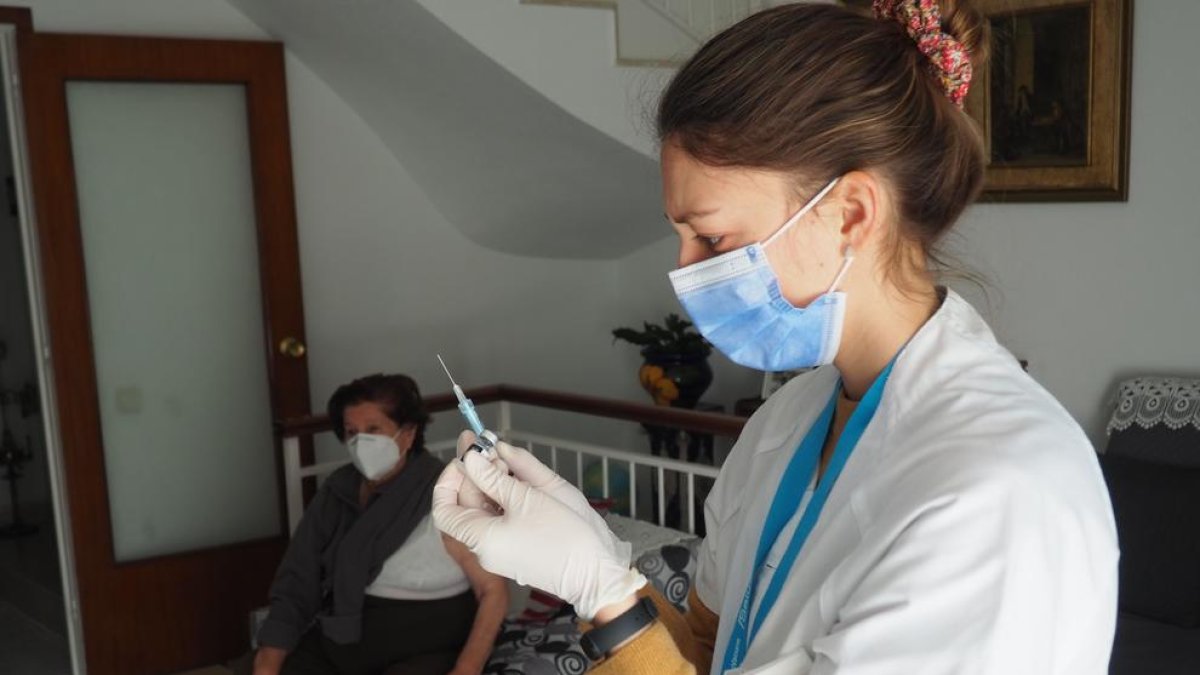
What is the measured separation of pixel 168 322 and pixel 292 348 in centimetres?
38

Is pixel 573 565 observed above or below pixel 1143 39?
below

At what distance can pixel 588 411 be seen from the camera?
2908 millimetres

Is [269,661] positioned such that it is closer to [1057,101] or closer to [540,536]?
[540,536]

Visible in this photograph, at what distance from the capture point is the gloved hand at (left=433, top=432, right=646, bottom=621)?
1.00m

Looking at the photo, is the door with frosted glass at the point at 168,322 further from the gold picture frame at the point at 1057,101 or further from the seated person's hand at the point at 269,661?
the gold picture frame at the point at 1057,101

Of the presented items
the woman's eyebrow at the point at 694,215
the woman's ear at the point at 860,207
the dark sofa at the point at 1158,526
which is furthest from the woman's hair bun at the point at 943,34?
the dark sofa at the point at 1158,526

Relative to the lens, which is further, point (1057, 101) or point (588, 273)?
point (588, 273)

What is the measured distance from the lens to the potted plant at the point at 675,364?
154 inches

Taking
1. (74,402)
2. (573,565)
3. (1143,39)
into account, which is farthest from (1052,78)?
(74,402)

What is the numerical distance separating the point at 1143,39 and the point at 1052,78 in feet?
0.80

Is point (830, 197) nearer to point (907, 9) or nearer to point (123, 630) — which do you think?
point (907, 9)

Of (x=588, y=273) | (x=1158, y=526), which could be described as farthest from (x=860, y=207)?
(x=588, y=273)

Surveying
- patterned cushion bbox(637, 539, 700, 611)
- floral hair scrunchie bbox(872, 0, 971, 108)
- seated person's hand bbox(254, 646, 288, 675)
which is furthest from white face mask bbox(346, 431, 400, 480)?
floral hair scrunchie bbox(872, 0, 971, 108)

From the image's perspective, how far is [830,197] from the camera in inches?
36.5
